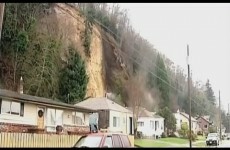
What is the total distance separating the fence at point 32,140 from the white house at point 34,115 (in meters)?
4.53

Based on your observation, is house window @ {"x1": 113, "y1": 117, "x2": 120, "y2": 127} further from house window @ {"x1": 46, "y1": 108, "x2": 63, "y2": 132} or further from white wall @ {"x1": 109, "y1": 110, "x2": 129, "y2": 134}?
house window @ {"x1": 46, "y1": 108, "x2": 63, "y2": 132}

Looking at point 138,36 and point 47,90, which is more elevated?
point 138,36

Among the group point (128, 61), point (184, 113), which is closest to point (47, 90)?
point (128, 61)

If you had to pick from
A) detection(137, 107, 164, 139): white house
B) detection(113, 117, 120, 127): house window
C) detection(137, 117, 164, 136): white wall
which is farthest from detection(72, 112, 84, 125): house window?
detection(137, 117, 164, 136): white wall

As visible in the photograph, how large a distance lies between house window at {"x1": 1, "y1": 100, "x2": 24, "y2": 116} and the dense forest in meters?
14.5

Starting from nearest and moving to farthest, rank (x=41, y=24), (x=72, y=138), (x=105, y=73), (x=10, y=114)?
(x=72, y=138), (x=10, y=114), (x=41, y=24), (x=105, y=73)

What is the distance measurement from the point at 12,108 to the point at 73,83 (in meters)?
19.7

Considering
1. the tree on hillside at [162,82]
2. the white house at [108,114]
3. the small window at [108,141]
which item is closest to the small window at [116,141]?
the small window at [108,141]

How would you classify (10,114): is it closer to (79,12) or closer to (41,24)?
(41,24)

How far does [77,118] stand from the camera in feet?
102

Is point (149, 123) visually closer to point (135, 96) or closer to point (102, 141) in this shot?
point (135, 96)

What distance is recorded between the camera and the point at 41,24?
46.8 m

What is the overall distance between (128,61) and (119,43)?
371 centimetres

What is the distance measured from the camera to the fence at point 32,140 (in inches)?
632
